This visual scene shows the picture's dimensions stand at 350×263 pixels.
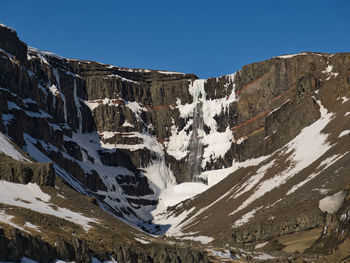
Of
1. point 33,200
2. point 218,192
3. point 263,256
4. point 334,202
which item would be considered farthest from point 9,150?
point 218,192

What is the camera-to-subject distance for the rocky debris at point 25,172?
8638 cm

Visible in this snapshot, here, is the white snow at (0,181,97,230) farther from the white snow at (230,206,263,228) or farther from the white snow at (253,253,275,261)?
the white snow at (230,206,263,228)

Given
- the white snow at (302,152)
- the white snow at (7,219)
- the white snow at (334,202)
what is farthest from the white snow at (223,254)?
the white snow at (302,152)

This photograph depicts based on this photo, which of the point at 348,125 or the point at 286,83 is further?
the point at 286,83

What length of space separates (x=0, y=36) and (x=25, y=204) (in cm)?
12581

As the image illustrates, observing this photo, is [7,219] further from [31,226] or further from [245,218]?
[245,218]

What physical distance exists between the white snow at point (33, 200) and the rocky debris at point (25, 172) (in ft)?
4.82

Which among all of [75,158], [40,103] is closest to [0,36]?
[40,103]

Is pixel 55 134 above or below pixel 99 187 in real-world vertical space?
above

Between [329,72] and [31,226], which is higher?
[329,72]

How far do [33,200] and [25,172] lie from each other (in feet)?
32.2

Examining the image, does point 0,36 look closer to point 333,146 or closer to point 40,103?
point 40,103

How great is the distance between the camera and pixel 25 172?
8850cm

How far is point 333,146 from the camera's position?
13012 cm
